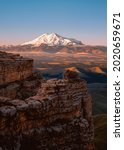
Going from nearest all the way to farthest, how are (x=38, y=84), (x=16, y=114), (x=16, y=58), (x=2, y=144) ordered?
(x=2, y=144) → (x=16, y=114) → (x=38, y=84) → (x=16, y=58)

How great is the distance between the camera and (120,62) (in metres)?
23.0

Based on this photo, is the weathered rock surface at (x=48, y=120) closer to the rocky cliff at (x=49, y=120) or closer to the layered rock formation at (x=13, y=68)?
the rocky cliff at (x=49, y=120)

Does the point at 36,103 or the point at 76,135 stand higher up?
the point at 36,103

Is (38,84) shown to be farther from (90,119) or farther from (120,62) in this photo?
(120,62)

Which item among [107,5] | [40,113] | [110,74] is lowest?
[40,113]

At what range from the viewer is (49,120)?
2727 centimetres

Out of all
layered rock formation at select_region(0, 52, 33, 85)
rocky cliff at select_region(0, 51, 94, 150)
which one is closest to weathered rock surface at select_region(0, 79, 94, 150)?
rocky cliff at select_region(0, 51, 94, 150)

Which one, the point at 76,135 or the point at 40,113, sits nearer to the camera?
the point at 40,113

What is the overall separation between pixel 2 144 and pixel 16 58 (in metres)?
30.8

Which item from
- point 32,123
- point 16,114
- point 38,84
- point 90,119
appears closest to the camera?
point 16,114

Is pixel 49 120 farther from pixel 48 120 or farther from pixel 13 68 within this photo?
pixel 13 68

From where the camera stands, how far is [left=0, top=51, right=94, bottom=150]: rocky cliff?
2358cm

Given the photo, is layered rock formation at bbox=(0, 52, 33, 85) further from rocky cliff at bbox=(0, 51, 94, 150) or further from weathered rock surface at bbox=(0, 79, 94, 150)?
weathered rock surface at bbox=(0, 79, 94, 150)

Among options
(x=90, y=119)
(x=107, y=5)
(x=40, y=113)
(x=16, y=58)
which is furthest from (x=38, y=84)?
(x=107, y=5)
